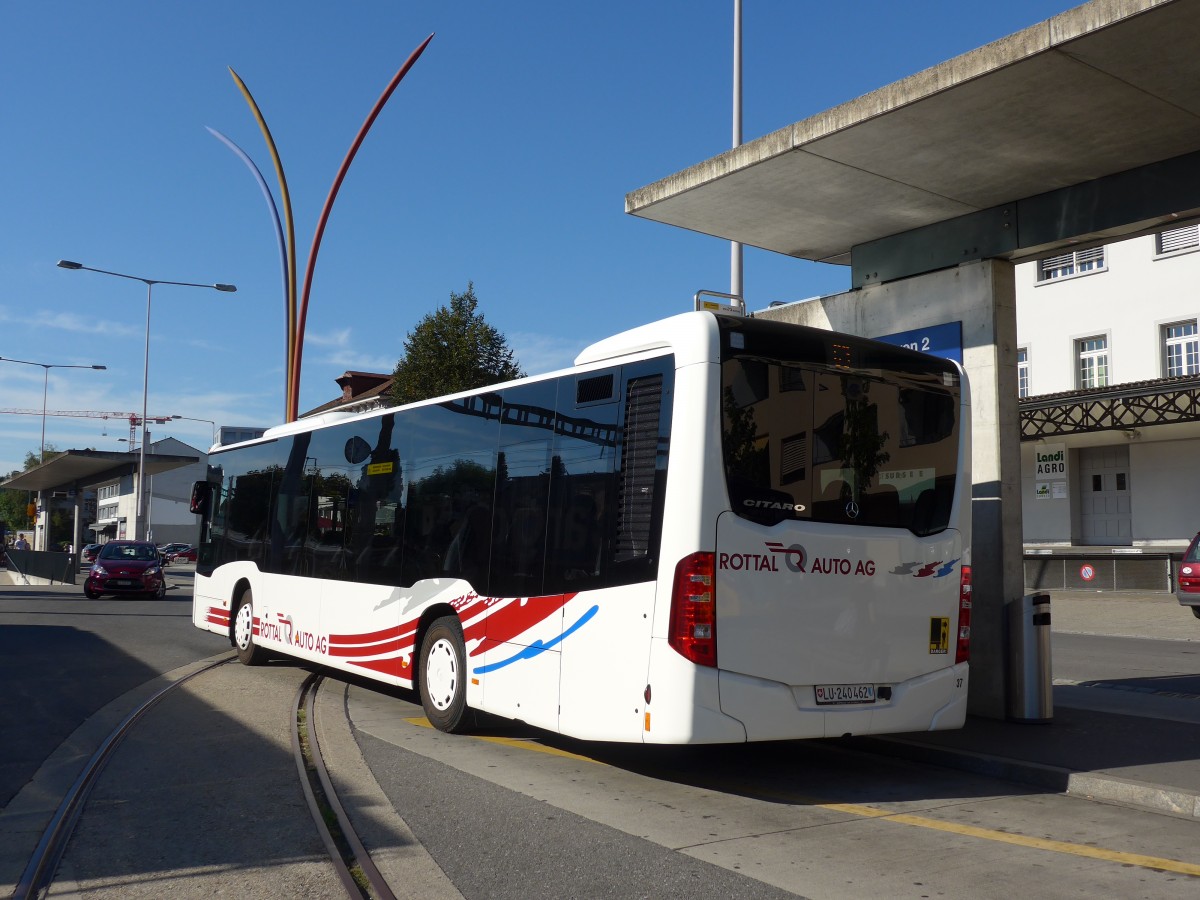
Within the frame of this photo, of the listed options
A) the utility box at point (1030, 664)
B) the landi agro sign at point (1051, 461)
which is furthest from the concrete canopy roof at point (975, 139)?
the landi agro sign at point (1051, 461)

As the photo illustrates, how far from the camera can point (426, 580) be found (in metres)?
9.83

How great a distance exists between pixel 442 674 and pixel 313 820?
317 centimetres

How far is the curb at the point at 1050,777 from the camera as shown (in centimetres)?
661

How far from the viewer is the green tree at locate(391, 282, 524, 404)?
126ft

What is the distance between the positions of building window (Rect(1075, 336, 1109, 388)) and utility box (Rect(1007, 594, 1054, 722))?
28.0 m

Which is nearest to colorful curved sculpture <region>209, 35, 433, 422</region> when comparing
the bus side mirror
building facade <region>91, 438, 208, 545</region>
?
the bus side mirror

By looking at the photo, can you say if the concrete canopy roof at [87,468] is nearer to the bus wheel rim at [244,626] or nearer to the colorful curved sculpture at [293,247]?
the colorful curved sculpture at [293,247]

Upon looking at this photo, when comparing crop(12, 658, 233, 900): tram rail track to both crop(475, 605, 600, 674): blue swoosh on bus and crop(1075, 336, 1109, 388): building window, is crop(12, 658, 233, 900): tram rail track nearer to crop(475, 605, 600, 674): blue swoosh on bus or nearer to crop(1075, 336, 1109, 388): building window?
crop(475, 605, 600, 674): blue swoosh on bus

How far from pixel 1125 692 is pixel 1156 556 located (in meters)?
20.0

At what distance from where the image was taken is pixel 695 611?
667 centimetres

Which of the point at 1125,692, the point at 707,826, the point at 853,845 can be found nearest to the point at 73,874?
the point at 707,826

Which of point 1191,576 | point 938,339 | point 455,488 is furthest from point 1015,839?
point 1191,576

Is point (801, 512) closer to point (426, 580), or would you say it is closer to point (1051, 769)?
point (1051, 769)

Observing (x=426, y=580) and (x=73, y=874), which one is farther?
(x=426, y=580)
